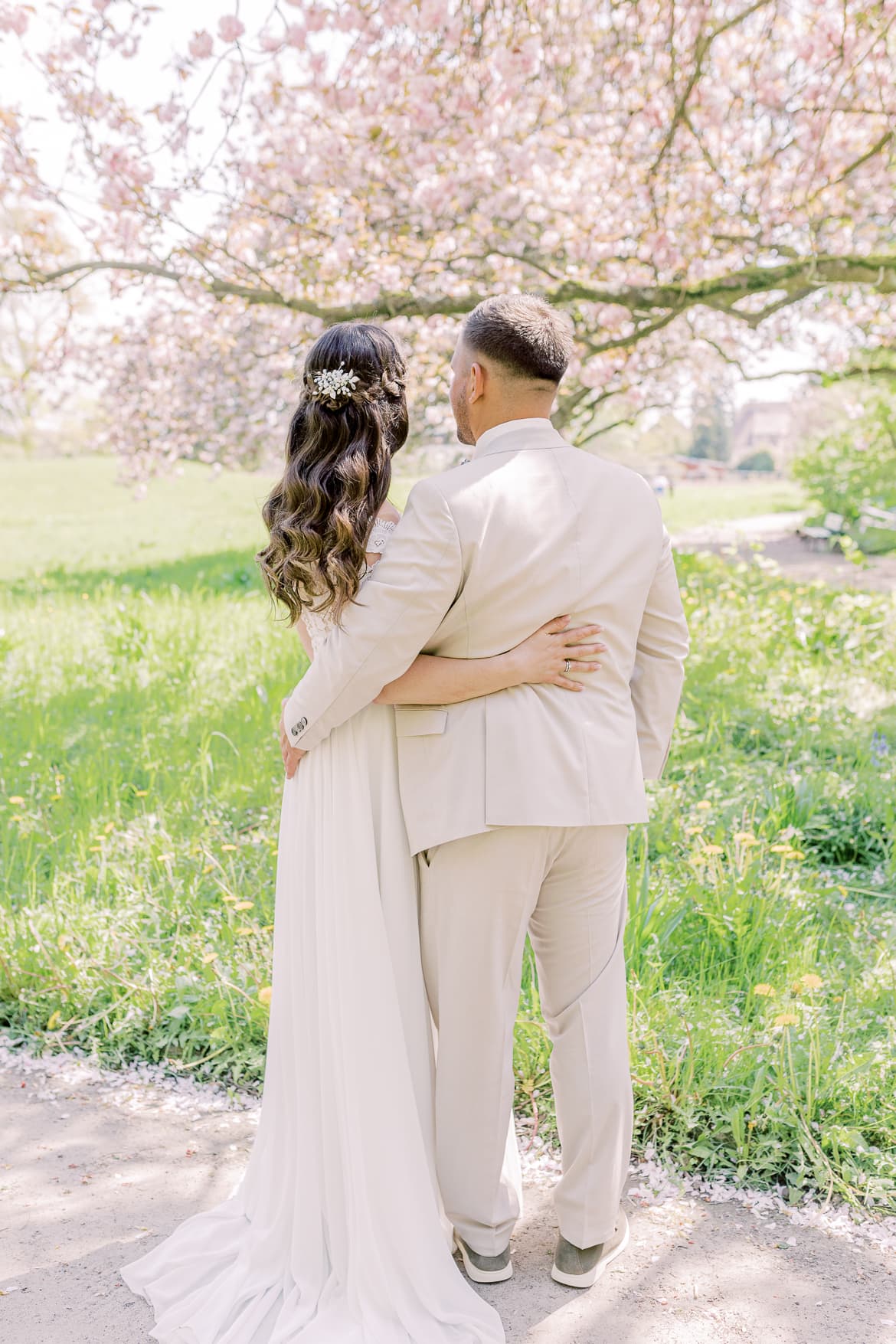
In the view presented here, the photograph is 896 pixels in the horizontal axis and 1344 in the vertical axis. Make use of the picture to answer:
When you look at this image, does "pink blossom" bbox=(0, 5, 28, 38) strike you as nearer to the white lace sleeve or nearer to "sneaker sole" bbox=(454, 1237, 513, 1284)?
the white lace sleeve

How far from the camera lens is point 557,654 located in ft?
6.61

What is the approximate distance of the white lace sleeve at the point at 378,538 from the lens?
6.81 feet

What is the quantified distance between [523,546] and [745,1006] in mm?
1634

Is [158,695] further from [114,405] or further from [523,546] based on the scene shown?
[114,405]

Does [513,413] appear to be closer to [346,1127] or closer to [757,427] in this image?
[346,1127]

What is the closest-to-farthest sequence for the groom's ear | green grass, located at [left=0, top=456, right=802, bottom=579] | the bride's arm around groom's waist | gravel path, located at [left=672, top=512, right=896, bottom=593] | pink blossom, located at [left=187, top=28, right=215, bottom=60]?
the bride's arm around groom's waist, the groom's ear, pink blossom, located at [left=187, top=28, right=215, bottom=60], gravel path, located at [left=672, top=512, right=896, bottom=593], green grass, located at [left=0, top=456, right=802, bottom=579]

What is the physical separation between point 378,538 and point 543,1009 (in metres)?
1.04

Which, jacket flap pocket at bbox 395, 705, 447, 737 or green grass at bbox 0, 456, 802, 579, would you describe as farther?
green grass at bbox 0, 456, 802, 579

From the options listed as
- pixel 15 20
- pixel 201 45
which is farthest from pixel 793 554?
pixel 15 20

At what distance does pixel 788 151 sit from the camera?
298 inches

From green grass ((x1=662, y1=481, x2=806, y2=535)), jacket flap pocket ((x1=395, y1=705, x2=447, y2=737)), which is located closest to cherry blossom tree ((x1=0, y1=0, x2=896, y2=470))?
jacket flap pocket ((x1=395, y1=705, x2=447, y2=737))

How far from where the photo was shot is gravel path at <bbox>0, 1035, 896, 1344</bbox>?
2090mm

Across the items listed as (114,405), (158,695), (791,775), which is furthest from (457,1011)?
(114,405)

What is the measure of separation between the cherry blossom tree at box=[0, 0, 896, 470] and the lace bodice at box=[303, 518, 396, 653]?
3.49 metres
